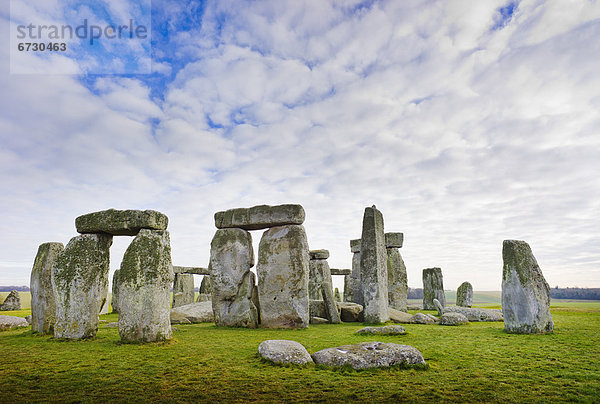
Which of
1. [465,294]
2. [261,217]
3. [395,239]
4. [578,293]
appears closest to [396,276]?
[395,239]

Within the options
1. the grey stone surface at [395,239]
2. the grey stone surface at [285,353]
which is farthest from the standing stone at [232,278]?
the grey stone surface at [395,239]

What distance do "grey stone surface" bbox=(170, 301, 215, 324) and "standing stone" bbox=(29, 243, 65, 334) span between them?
4.08 m

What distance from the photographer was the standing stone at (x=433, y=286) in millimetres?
20828

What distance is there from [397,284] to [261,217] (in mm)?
8816

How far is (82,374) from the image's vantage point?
490 cm

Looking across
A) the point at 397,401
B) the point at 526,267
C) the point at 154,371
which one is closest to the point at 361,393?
the point at 397,401

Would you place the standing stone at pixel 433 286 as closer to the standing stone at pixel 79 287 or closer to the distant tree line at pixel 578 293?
the standing stone at pixel 79 287

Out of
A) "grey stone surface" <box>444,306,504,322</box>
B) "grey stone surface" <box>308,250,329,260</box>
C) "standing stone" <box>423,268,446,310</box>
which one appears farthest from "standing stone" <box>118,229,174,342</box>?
"standing stone" <box>423,268,446,310</box>

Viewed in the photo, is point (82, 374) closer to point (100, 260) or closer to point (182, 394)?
point (182, 394)

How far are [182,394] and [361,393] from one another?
198cm

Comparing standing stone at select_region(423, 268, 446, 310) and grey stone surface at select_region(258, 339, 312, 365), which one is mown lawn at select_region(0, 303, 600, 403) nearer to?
grey stone surface at select_region(258, 339, 312, 365)

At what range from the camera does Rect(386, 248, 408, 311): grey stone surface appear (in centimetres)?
1688

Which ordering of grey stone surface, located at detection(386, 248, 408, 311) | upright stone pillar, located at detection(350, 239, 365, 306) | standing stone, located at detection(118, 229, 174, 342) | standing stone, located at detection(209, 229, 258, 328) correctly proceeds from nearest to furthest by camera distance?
standing stone, located at detection(118, 229, 174, 342) → standing stone, located at detection(209, 229, 258, 328) → grey stone surface, located at detection(386, 248, 408, 311) → upright stone pillar, located at detection(350, 239, 365, 306)

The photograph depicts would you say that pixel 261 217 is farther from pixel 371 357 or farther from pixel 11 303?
pixel 11 303
